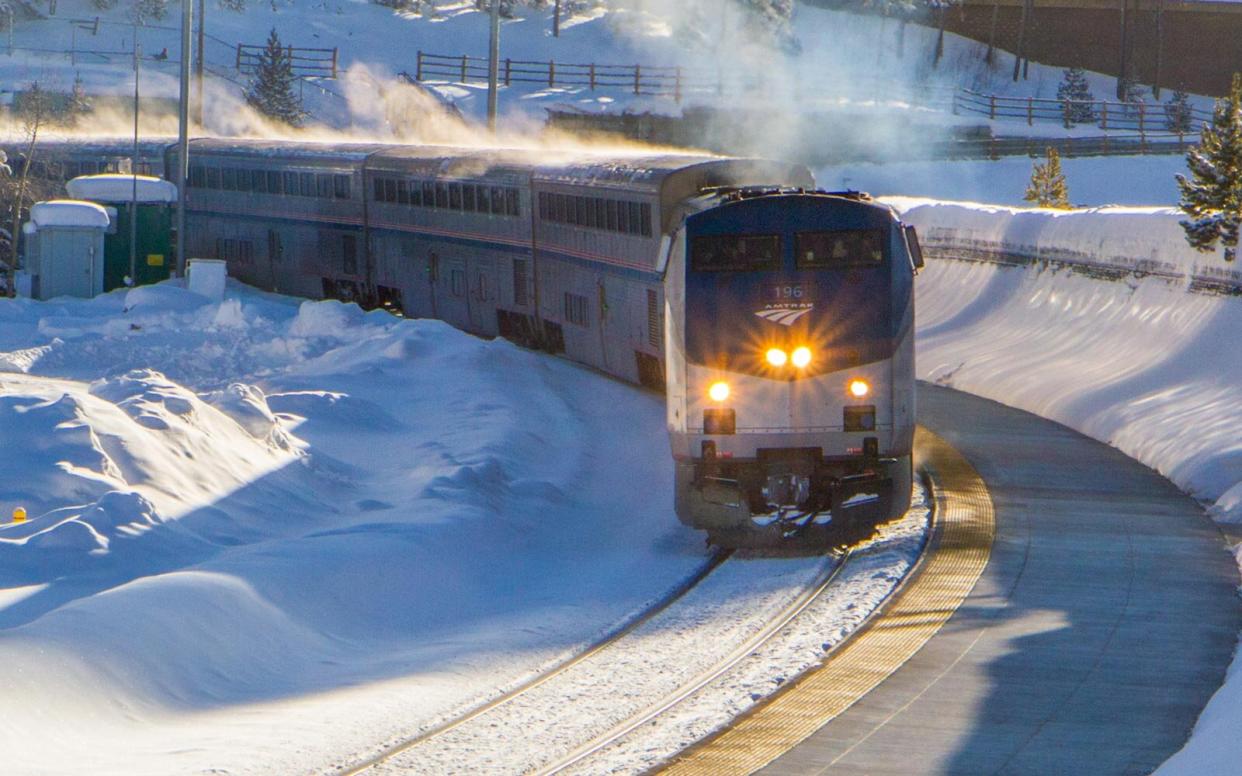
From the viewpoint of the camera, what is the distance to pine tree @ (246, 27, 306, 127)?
73875mm

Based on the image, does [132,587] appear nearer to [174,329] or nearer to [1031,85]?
[174,329]

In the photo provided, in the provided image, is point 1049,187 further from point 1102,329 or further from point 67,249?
point 67,249

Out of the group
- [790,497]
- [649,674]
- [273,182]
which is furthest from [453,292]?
[649,674]

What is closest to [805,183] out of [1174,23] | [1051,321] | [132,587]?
[1051,321]

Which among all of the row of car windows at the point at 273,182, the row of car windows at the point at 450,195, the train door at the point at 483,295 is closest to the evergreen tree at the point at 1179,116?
the row of car windows at the point at 273,182

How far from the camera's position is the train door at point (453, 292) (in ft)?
111

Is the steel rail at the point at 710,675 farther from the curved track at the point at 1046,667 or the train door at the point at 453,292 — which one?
the train door at the point at 453,292

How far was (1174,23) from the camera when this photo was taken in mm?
88125

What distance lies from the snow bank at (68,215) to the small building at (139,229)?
92.3 inches

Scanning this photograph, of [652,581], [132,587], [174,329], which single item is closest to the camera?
[132,587]

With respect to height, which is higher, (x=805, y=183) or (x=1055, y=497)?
(x=805, y=183)

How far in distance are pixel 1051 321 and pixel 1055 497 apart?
1098 centimetres

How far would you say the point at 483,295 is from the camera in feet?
108

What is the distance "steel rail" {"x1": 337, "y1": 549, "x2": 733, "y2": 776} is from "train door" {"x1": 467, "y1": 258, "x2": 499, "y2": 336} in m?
16.6
